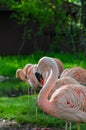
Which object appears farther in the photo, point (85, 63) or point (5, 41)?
point (5, 41)

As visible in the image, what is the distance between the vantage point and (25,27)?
2447 cm

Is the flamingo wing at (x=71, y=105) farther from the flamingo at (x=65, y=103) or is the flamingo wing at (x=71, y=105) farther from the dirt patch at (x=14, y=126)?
the dirt patch at (x=14, y=126)

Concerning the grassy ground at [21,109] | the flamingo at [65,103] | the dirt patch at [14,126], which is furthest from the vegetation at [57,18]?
the flamingo at [65,103]

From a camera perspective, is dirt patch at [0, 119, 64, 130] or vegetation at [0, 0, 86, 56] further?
vegetation at [0, 0, 86, 56]

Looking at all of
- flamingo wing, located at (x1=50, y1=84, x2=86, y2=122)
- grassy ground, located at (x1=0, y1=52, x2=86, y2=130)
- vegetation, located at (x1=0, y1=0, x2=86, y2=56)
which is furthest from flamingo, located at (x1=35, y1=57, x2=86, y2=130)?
vegetation, located at (x1=0, y1=0, x2=86, y2=56)

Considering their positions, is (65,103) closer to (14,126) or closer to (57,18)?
(14,126)

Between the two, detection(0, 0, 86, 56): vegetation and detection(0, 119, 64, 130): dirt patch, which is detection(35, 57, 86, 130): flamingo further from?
detection(0, 0, 86, 56): vegetation

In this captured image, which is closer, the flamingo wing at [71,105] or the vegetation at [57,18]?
the flamingo wing at [71,105]

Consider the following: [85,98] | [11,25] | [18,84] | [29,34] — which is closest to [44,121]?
[85,98]

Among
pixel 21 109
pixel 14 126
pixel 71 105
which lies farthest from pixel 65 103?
pixel 21 109

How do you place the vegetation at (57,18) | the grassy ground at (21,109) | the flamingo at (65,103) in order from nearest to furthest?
the flamingo at (65,103) < the grassy ground at (21,109) < the vegetation at (57,18)

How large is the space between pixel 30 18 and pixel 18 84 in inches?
347

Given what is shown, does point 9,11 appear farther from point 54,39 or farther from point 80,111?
point 80,111

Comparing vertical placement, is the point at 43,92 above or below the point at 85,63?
above
